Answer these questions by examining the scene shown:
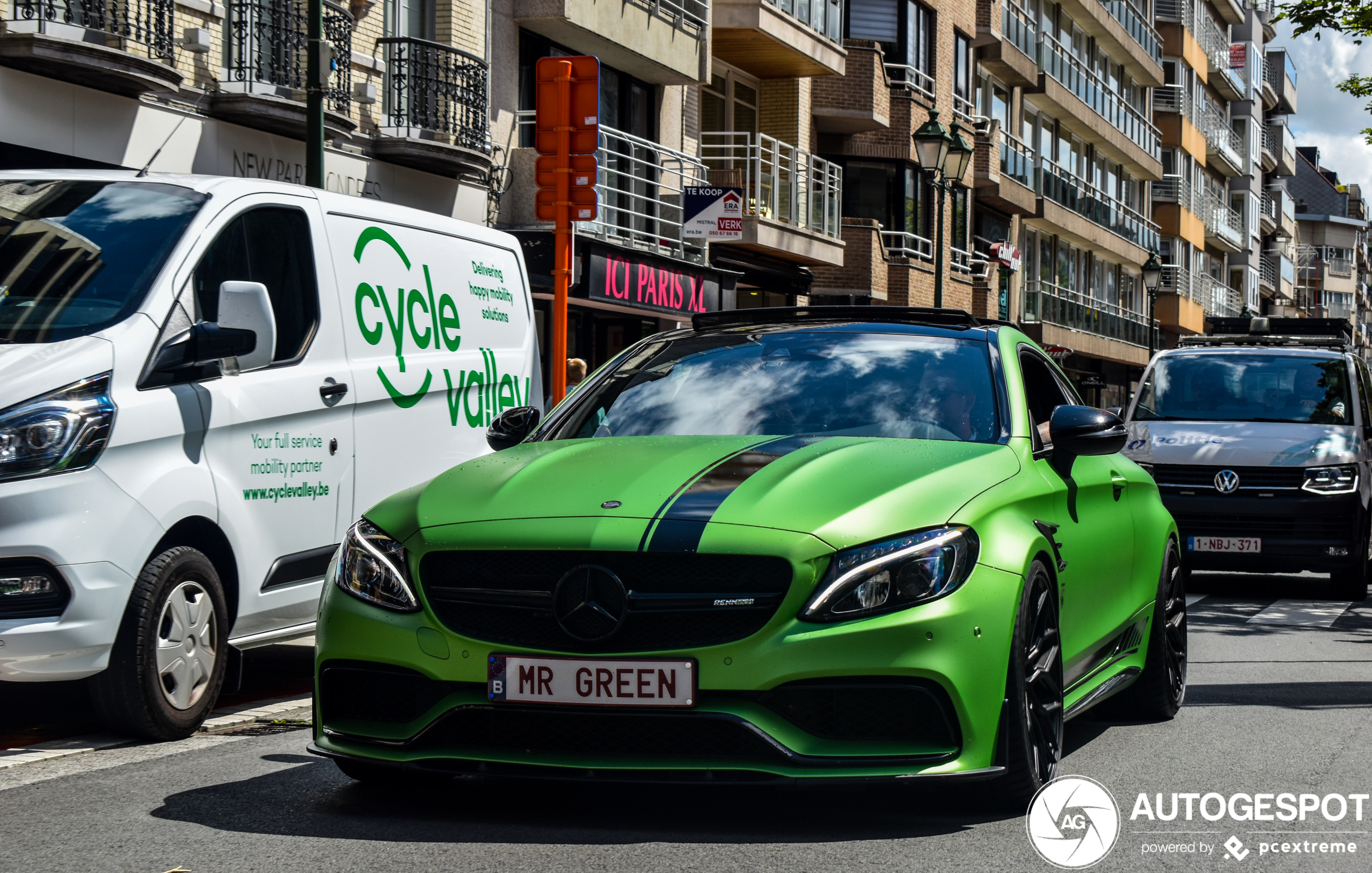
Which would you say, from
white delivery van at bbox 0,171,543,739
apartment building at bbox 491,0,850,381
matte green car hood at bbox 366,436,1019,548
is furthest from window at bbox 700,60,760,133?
matte green car hood at bbox 366,436,1019,548

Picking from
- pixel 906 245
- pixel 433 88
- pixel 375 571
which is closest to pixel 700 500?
pixel 375 571

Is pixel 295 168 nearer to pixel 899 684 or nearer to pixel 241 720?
pixel 241 720

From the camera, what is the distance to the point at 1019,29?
47.8m

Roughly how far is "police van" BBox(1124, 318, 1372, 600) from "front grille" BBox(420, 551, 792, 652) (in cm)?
937

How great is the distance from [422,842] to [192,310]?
295cm

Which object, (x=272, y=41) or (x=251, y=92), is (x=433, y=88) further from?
(x=251, y=92)

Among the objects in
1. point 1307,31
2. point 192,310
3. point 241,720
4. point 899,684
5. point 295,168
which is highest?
point 1307,31

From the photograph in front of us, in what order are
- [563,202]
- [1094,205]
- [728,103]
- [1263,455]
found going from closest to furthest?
[563,202]
[1263,455]
[728,103]
[1094,205]

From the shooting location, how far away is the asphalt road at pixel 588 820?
191 inches

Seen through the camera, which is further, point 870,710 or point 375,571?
point 375,571

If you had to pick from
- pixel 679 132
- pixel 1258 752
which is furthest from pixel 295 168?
pixel 1258 752

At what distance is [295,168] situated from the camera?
65.5 ft

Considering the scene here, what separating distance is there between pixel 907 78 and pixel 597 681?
34.9 meters

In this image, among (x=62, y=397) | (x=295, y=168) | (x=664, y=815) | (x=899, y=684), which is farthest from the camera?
(x=295, y=168)
